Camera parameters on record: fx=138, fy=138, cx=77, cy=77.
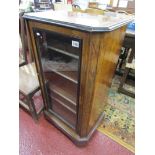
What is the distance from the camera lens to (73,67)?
39.4 inches

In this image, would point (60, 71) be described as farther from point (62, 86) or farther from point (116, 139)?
point (116, 139)

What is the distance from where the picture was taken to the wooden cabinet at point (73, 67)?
721 mm

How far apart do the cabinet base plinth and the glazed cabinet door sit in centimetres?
4

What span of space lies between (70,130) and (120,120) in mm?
600

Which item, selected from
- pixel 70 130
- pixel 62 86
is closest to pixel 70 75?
pixel 62 86

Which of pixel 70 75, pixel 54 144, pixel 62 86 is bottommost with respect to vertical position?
pixel 54 144

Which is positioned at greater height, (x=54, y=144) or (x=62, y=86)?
(x=62, y=86)

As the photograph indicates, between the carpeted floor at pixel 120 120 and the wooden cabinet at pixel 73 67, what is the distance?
0.17 metres

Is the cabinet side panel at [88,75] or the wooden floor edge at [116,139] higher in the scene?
the cabinet side panel at [88,75]

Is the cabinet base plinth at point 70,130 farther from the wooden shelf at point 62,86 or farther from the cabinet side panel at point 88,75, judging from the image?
the wooden shelf at point 62,86

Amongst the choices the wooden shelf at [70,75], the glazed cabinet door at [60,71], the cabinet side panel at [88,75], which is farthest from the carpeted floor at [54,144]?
the wooden shelf at [70,75]
